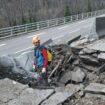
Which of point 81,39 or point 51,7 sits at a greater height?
point 81,39

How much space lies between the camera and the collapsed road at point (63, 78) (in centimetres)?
680

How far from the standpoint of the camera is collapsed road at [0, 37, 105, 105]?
6.80 m

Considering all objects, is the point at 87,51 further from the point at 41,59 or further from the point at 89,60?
the point at 41,59

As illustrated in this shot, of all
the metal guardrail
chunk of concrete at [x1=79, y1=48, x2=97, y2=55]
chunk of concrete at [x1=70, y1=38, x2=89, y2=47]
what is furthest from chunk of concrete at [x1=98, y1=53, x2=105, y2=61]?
the metal guardrail

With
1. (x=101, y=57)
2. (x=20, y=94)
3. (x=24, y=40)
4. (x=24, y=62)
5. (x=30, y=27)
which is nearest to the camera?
(x=20, y=94)

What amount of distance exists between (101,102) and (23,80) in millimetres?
2693

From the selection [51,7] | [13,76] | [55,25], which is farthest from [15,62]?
[51,7]

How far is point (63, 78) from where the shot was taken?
29.3 ft

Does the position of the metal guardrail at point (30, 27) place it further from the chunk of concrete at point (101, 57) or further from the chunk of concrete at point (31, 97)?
the chunk of concrete at point (31, 97)

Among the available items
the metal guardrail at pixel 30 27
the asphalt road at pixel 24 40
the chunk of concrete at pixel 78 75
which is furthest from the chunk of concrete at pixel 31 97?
the metal guardrail at pixel 30 27

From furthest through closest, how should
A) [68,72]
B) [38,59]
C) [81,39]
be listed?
1. [81,39]
2. [68,72]
3. [38,59]

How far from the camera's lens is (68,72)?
8.99 meters

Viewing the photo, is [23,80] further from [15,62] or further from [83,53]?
[83,53]

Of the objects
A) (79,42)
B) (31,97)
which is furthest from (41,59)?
(79,42)
